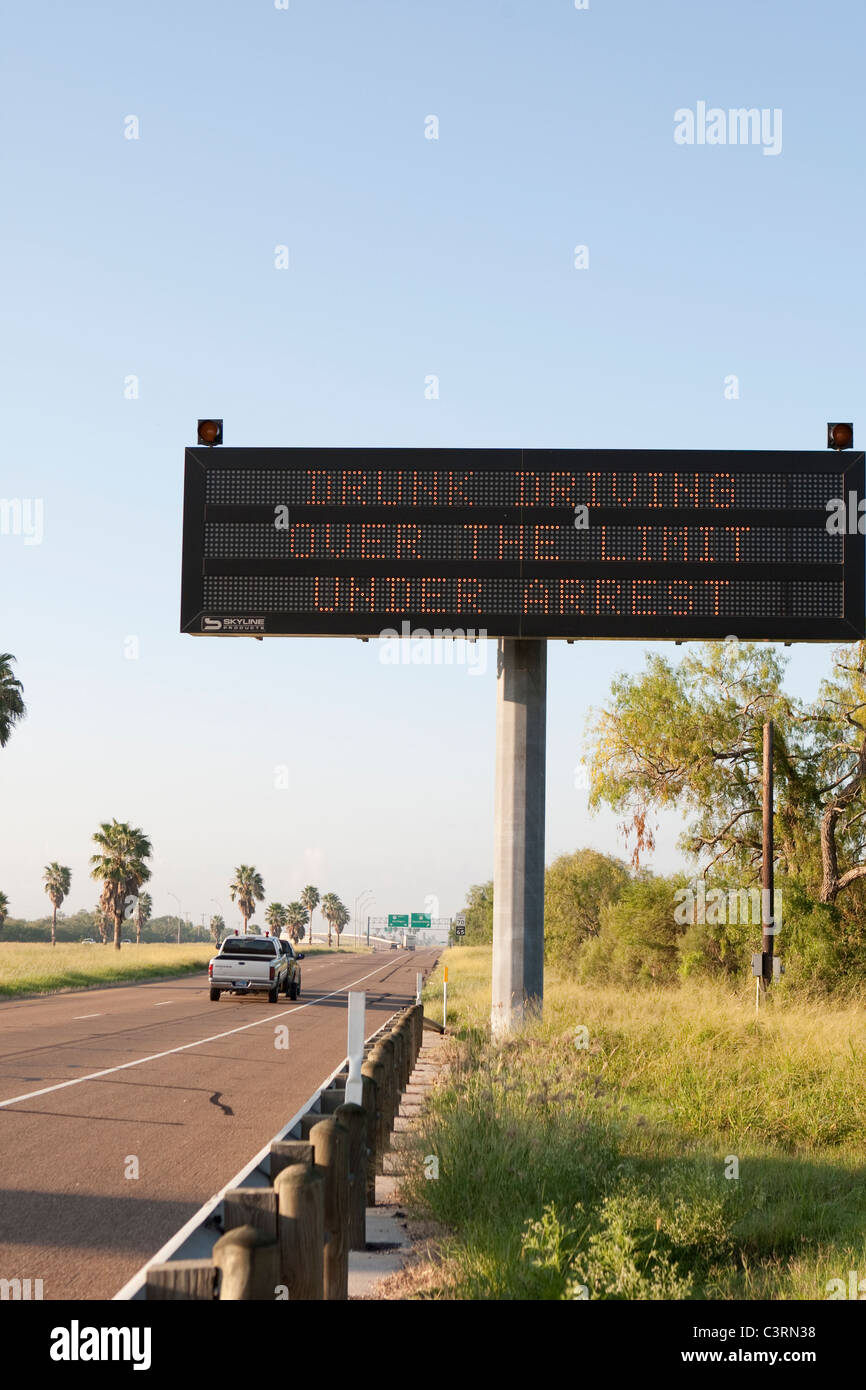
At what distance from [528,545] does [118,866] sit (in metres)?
72.2

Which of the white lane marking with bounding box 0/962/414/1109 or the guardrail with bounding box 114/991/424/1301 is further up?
the guardrail with bounding box 114/991/424/1301

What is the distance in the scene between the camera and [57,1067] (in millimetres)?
17516

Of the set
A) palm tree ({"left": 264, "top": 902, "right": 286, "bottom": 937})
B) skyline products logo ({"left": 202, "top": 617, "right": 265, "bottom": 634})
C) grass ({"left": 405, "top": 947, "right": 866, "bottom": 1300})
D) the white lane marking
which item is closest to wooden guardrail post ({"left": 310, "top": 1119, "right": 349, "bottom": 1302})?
grass ({"left": 405, "top": 947, "right": 866, "bottom": 1300})

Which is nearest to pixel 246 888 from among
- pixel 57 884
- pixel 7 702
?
pixel 57 884

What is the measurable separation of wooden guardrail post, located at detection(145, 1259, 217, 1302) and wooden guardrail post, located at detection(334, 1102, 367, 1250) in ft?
7.48

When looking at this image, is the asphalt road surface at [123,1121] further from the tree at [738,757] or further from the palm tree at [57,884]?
the palm tree at [57,884]

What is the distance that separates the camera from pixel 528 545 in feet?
55.7

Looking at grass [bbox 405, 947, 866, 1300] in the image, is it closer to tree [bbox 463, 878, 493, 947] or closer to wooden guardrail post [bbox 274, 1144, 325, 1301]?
wooden guardrail post [bbox 274, 1144, 325, 1301]

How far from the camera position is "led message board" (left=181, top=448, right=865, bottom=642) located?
16719 mm
